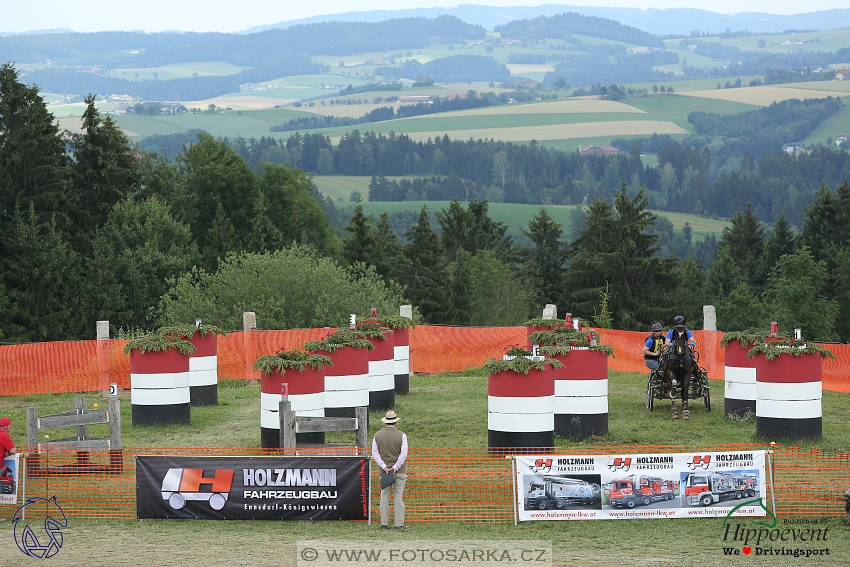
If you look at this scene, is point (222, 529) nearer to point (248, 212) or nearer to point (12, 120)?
point (12, 120)

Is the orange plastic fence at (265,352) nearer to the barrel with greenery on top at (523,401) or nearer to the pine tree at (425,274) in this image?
the barrel with greenery on top at (523,401)

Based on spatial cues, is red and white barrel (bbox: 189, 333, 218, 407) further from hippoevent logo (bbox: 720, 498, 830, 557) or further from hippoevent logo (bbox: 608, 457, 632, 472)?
hippoevent logo (bbox: 720, 498, 830, 557)

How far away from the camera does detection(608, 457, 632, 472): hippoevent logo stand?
41.1 ft

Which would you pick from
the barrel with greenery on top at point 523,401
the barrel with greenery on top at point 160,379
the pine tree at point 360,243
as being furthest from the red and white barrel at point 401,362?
the pine tree at point 360,243

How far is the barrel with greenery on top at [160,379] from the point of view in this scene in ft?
64.6

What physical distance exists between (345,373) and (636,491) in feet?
24.0

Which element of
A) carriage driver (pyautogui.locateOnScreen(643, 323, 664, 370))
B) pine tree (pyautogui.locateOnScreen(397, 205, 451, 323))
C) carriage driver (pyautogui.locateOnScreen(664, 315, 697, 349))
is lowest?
pine tree (pyautogui.locateOnScreen(397, 205, 451, 323))

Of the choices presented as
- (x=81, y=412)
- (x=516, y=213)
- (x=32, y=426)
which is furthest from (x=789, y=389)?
(x=516, y=213)

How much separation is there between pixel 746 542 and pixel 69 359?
2006cm

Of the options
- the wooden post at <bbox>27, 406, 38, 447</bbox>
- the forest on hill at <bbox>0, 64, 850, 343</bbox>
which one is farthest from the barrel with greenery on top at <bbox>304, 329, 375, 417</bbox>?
the forest on hill at <bbox>0, 64, 850, 343</bbox>

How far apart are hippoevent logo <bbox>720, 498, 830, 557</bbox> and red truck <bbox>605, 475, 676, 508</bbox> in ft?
2.72

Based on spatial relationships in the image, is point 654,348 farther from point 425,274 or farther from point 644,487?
point 425,274

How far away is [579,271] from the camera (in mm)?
78312

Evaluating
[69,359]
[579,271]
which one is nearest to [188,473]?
[69,359]
